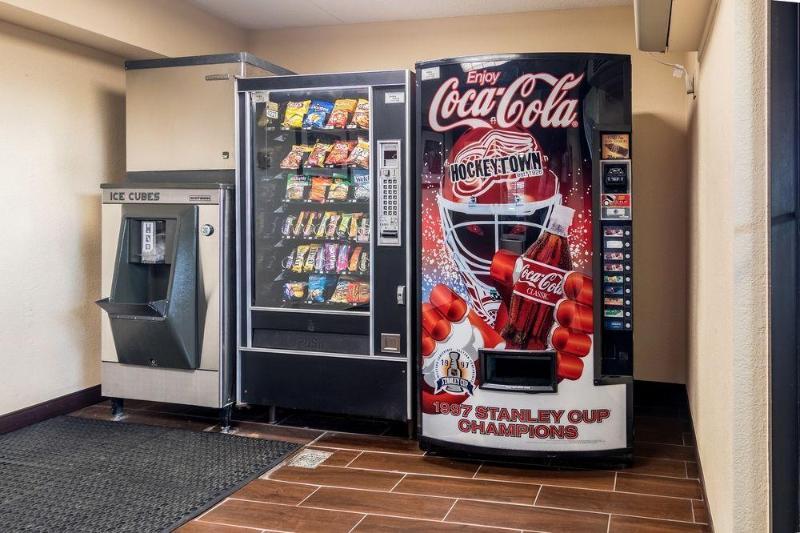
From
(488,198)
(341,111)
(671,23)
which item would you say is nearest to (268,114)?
(341,111)

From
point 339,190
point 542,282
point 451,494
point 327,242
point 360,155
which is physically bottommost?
point 451,494

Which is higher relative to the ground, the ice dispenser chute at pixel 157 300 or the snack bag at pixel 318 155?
the snack bag at pixel 318 155

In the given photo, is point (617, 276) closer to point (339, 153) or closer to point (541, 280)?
point (541, 280)

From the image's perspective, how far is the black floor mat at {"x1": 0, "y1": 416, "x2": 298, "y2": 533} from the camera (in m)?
2.83

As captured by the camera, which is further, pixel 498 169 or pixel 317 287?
pixel 317 287

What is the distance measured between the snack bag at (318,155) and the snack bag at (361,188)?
223mm

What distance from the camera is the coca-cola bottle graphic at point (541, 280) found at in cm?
330

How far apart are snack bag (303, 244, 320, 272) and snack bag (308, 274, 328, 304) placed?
0.07 m

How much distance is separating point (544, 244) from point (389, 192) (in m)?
0.88

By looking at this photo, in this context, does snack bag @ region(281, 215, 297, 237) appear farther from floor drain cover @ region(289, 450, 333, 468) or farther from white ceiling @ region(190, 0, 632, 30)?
white ceiling @ region(190, 0, 632, 30)

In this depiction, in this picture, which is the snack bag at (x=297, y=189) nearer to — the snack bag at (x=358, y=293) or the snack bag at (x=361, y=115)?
the snack bag at (x=361, y=115)

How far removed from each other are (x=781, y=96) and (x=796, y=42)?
4.4 inches

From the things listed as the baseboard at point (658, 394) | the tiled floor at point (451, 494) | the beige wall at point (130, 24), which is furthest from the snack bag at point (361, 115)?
the baseboard at point (658, 394)

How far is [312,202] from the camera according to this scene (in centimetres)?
405
